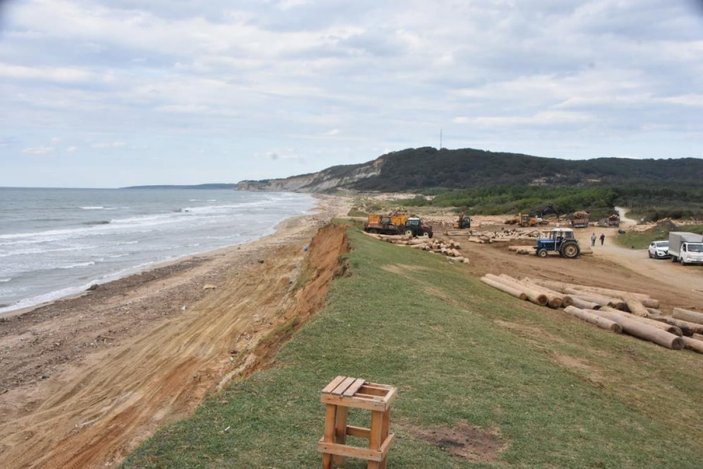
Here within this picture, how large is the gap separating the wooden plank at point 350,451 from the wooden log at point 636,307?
17166 millimetres

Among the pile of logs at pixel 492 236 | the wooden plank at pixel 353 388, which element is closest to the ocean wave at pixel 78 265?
the pile of logs at pixel 492 236

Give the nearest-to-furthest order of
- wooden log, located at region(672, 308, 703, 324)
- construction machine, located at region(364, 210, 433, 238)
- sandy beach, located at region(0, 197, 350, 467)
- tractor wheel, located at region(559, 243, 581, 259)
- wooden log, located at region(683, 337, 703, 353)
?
sandy beach, located at region(0, 197, 350, 467) → wooden log, located at region(683, 337, 703, 353) → wooden log, located at region(672, 308, 703, 324) → tractor wheel, located at region(559, 243, 581, 259) → construction machine, located at region(364, 210, 433, 238)

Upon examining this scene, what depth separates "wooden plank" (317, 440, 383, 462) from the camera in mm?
6367

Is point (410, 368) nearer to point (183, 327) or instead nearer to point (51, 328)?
point (183, 327)

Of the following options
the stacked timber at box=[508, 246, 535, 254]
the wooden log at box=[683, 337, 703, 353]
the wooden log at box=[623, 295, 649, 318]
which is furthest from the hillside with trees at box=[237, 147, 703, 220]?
the wooden log at box=[683, 337, 703, 353]

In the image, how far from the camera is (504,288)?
23.8 meters

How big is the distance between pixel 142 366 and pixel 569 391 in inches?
461

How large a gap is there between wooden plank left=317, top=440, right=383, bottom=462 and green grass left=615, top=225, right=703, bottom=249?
45776mm

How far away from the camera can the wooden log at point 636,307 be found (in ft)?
68.3

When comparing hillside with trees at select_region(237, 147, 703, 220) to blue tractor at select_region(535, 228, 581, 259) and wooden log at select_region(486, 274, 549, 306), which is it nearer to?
blue tractor at select_region(535, 228, 581, 259)

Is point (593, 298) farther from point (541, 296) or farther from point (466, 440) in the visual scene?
point (466, 440)

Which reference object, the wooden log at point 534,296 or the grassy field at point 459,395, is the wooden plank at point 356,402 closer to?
the grassy field at point 459,395

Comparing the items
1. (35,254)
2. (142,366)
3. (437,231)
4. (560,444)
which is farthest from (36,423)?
(437,231)

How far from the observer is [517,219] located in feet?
218
